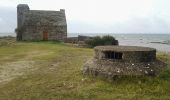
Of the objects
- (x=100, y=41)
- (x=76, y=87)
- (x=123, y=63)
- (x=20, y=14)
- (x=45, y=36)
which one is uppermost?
(x=20, y=14)

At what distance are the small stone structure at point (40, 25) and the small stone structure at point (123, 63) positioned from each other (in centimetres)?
3093

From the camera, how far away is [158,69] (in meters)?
14.7

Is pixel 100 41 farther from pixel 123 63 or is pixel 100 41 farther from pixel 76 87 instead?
pixel 76 87

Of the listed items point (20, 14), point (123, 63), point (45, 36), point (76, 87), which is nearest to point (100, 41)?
point (45, 36)

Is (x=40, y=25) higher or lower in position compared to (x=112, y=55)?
higher

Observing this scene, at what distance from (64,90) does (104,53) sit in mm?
3100

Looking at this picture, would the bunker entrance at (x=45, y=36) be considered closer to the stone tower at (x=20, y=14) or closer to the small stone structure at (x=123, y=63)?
the stone tower at (x=20, y=14)

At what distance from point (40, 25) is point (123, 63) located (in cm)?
3229

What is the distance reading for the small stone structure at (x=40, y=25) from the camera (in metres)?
45.5

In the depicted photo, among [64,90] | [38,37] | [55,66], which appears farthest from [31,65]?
[38,37]

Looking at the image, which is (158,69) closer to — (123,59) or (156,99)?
(123,59)

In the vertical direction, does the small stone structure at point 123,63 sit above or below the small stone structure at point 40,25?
below

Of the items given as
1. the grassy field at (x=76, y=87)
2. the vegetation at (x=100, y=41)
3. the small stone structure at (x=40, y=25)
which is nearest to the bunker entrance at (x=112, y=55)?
the grassy field at (x=76, y=87)

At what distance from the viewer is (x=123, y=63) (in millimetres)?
14586
